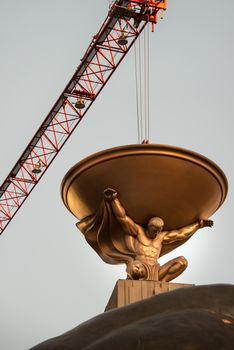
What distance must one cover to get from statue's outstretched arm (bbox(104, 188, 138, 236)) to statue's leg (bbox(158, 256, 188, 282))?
647 millimetres

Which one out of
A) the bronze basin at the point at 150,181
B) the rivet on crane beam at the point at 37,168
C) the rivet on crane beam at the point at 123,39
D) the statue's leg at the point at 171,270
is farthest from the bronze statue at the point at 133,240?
the rivet on crane beam at the point at 37,168

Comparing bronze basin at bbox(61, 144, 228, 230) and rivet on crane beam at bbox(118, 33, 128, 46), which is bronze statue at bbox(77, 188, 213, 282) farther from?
rivet on crane beam at bbox(118, 33, 128, 46)

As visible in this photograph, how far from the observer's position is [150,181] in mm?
11828

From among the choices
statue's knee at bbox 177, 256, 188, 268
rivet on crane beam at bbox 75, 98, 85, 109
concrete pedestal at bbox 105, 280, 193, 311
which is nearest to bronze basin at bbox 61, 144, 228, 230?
statue's knee at bbox 177, 256, 188, 268

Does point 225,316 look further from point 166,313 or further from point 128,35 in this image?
point 128,35

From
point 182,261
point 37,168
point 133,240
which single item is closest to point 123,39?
point 37,168

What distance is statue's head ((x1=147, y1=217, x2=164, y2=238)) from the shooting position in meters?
12.0

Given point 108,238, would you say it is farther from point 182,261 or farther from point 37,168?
point 37,168

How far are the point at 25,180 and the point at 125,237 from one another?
26839 mm

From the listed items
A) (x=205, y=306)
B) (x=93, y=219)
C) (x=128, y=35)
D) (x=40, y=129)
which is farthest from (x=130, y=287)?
(x=40, y=129)

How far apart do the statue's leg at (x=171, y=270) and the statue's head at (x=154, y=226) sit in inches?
17.9

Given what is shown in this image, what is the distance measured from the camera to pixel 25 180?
38.8 m

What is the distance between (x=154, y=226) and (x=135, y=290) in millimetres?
1064

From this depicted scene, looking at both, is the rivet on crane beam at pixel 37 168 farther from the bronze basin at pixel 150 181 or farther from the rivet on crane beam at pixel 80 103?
the bronze basin at pixel 150 181
